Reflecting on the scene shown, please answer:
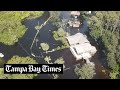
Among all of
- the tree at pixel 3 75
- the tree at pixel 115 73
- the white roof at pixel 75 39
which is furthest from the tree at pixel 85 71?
the tree at pixel 3 75

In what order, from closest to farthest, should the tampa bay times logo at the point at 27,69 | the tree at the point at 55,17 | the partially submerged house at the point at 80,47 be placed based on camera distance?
the tampa bay times logo at the point at 27,69
the tree at the point at 55,17
the partially submerged house at the point at 80,47

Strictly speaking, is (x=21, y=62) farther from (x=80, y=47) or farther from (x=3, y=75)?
(x=80, y=47)

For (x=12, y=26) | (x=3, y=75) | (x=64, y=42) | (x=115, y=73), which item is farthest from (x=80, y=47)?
(x=3, y=75)

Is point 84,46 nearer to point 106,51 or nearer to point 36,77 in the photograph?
point 106,51

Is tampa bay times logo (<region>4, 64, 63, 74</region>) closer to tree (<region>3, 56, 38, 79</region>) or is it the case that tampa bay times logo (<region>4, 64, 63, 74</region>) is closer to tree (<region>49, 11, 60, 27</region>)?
tree (<region>3, 56, 38, 79</region>)

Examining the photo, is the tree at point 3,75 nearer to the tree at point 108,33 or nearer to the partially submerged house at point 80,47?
the partially submerged house at point 80,47
